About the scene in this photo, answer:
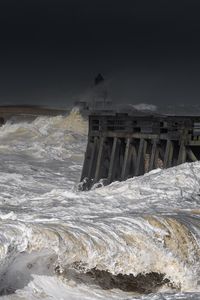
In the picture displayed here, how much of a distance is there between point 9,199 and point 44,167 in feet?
39.1

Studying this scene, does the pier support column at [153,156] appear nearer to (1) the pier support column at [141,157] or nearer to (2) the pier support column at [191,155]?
(1) the pier support column at [141,157]

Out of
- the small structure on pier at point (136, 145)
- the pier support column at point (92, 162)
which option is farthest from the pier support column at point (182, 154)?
the pier support column at point (92, 162)

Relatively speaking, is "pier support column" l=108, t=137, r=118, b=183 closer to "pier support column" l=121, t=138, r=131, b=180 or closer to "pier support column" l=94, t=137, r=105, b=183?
"pier support column" l=121, t=138, r=131, b=180

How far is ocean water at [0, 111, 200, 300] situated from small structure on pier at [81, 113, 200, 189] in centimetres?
234

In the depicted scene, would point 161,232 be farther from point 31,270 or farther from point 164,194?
point 164,194

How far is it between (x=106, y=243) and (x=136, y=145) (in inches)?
372

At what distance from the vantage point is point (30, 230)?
448 inches

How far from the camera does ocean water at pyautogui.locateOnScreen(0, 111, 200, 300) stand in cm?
1080

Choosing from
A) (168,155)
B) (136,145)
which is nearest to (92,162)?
(136,145)

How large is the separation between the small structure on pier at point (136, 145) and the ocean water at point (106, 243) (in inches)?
92.2

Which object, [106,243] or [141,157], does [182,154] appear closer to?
[141,157]

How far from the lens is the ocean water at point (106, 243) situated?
10805mm

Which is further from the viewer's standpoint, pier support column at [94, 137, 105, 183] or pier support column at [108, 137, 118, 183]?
pier support column at [94, 137, 105, 183]

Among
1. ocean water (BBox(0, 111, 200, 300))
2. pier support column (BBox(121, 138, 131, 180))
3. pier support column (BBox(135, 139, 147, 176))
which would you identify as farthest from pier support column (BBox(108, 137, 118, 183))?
ocean water (BBox(0, 111, 200, 300))
